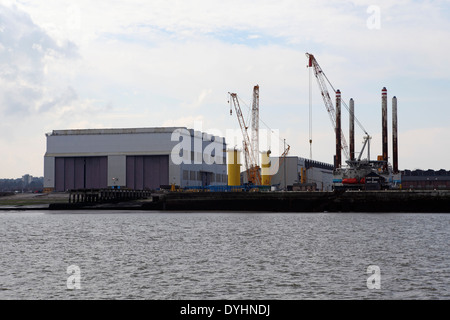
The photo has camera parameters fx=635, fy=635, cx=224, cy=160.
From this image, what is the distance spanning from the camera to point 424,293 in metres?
33.2

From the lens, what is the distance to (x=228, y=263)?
149ft

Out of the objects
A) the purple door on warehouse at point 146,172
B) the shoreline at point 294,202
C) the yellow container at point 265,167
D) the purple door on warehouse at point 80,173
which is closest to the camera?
the shoreline at point 294,202

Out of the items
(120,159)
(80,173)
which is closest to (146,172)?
(120,159)

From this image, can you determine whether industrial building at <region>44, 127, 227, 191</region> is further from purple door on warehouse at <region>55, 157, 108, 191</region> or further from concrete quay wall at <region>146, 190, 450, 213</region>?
concrete quay wall at <region>146, 190, 450, 213</region>

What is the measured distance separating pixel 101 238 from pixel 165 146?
114521 mm

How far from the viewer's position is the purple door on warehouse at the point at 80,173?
609 feet

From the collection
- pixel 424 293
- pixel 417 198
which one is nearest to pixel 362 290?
pixel 424 293

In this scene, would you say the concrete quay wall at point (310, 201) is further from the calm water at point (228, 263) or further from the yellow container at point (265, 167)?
the yellow container at point (265, 167)

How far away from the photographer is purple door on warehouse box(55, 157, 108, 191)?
186 metres

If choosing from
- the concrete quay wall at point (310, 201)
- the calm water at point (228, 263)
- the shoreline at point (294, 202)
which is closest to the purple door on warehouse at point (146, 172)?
the shoreline at point (294, 202)

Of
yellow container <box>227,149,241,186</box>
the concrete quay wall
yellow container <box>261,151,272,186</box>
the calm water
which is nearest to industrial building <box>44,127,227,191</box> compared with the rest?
yellow container <box>261,151,272,186</box>

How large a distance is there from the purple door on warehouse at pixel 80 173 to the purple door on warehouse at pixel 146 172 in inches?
334

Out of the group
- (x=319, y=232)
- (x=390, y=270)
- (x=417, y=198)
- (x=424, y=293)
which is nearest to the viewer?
(x=424, y=293)
